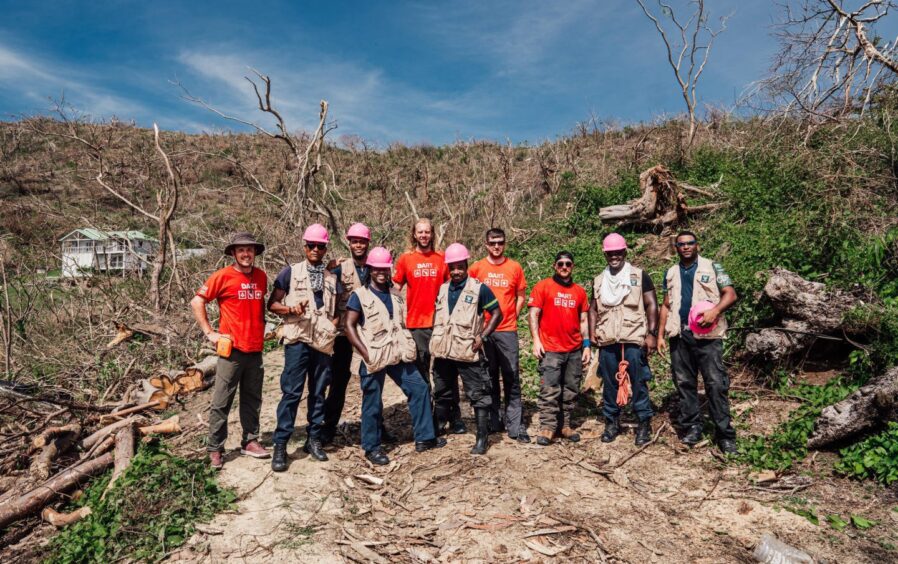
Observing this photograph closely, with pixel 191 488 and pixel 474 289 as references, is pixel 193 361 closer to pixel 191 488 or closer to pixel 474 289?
pixel 191 488

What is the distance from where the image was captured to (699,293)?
16.1ft

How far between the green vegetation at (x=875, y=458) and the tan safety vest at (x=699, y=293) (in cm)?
140

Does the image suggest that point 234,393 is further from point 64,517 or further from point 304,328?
point 64,517

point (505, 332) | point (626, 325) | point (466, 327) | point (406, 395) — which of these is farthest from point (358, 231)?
point (626, 325)

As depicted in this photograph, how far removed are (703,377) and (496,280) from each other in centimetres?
216

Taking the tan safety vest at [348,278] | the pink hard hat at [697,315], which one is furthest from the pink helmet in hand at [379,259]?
the pink hard hat at [697,315]

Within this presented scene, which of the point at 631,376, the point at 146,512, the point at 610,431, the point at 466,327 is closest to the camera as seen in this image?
the point at 146,512

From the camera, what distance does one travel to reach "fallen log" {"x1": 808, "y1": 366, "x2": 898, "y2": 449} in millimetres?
4508

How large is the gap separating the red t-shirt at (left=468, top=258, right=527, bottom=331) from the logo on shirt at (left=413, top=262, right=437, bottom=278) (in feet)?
1.32

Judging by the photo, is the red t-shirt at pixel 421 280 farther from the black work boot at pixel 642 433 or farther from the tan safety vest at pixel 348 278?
the black work boot at pixel 642 433

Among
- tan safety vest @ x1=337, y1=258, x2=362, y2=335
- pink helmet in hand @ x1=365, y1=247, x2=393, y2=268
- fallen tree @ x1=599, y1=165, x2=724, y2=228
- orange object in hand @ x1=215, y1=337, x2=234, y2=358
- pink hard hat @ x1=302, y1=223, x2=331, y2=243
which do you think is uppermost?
fallen tree @ x1=599, y1=165, x2=724, y2=228

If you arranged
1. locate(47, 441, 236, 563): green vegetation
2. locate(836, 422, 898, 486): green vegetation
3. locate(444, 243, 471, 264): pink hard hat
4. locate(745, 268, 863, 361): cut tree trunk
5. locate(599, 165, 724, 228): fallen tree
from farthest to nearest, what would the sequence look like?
locate(599, 165, 724, 228): fallen tree < locate(745, 268, 863, 361): cut tree trunk < locate(444, 243, 471, 264): pink hard hat < locate(836, 422, 898, 486): green vegetation < locate(47, 441, 236, 563): green vegetation

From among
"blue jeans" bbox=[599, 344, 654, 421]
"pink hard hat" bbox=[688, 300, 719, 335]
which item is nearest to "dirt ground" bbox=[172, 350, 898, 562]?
"blue jeans" bbox=[599, 344, 654, 421]

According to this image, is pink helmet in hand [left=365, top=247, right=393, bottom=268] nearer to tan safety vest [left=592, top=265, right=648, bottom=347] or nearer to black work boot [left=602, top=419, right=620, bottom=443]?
tan safety vest [left=592, top=265, right=648, bottom=347]
